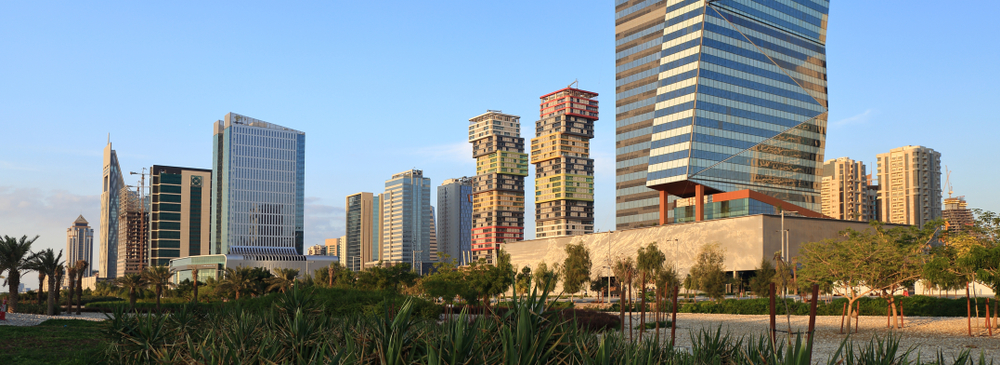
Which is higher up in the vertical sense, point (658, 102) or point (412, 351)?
point (658, 102)

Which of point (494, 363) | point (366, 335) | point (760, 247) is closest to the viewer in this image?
point (494, 363)

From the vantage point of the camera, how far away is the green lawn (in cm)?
2205

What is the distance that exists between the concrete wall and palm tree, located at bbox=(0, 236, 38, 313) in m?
63.2

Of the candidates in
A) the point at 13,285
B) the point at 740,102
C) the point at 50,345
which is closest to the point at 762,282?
the point at 740,102

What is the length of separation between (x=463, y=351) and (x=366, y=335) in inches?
74.6

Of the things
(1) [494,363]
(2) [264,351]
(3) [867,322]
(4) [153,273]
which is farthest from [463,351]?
(4) [153,273]

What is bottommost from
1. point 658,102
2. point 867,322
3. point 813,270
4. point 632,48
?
point 867,322

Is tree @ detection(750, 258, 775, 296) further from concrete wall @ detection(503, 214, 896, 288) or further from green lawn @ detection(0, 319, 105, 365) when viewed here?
green lawn @ detection(0, 319, 105, 365)

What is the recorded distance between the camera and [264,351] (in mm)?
10062

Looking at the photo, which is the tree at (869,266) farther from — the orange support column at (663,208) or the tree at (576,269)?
the orange support column at (663,208)

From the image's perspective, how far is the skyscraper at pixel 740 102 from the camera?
11681 centimetres

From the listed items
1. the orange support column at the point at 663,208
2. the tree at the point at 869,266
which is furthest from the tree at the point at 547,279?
the orange support column at the point at 663,208

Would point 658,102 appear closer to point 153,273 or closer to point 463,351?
point 153,273

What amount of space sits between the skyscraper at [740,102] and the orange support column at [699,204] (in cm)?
19
